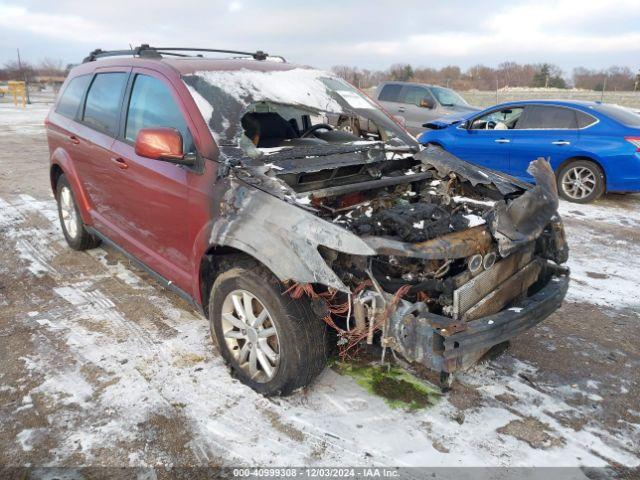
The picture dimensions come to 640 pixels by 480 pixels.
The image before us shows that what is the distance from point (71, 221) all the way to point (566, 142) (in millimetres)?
6777

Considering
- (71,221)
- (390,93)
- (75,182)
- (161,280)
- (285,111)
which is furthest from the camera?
(390,93)

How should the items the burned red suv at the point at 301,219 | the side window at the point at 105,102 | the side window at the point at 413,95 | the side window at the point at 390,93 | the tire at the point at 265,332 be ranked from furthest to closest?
the side window at the point at 390,93
the side window at the point at 413,95
the side window at the point at 105,102
the tire at the point at 265,332
the burned red suv at the point at 301,219

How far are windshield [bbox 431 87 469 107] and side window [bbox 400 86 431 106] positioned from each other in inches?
8.8

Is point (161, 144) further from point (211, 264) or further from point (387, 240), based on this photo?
point (387, 240)

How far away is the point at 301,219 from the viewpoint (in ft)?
8.11

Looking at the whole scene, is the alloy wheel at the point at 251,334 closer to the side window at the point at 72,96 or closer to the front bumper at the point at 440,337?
the front bumper at the point at 440,337

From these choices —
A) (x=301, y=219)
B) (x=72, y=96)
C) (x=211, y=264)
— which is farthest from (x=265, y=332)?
(x=72, y=96)

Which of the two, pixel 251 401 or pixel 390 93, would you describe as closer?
pixel 251 401

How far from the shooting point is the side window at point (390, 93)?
12.5 meters

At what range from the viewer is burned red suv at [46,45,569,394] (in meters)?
2.46

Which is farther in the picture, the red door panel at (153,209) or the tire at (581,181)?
the tire at (581,181)

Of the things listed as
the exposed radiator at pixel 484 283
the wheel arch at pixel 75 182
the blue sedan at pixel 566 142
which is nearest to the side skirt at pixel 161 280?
the wheel arch at pixel 75 182

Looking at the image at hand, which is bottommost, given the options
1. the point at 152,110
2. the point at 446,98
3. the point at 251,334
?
the point at 251,334

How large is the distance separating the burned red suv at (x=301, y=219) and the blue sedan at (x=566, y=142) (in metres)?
3.86
